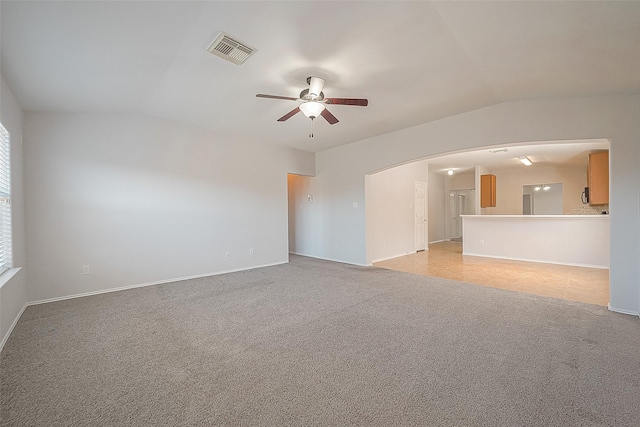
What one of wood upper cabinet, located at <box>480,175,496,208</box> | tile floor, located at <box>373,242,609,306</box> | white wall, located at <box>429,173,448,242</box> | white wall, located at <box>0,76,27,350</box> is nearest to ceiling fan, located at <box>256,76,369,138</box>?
white wall, located at <box>0,76,27,350</box>

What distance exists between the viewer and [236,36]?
2.22 m

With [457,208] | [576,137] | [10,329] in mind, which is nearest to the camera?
[10,329]

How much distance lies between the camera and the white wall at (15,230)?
101 inches

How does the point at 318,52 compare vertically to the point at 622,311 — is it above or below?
above

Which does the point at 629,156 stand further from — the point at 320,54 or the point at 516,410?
the point at 320,54

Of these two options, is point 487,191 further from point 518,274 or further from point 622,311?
point 622,311

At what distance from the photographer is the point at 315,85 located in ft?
9.45

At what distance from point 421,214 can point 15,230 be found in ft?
27.9

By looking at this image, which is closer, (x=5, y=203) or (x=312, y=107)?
(x=5, y=203)

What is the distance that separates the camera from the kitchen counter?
5.56 metres

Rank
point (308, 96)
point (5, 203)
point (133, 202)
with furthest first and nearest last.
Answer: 1. point (133, 202)
2. point (308, 96)
3. point (5, 203)

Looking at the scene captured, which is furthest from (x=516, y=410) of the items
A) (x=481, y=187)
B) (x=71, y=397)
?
(x=481, y=187)

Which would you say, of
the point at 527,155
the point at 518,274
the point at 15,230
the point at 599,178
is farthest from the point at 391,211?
the point at 15,230

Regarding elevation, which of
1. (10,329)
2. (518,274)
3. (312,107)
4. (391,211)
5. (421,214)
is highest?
(312,107)
